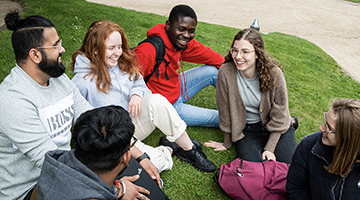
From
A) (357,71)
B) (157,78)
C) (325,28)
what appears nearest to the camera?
(157,78)

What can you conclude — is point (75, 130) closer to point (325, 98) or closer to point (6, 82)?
point (6, 82)

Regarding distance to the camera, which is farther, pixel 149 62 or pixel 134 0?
pixel 134 0

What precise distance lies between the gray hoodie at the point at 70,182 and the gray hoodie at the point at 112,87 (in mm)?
1453

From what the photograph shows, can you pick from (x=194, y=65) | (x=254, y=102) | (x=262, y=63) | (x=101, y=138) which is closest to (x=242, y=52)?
(x=262, y=63)

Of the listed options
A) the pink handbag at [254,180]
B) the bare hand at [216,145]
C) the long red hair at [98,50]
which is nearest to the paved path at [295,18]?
the bare hand at [216,145]

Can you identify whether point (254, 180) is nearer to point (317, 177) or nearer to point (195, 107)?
point (317, 177)

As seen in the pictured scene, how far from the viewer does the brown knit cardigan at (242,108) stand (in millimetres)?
3504

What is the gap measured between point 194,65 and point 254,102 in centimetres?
289

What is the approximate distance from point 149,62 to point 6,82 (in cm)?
177

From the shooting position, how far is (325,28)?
1278 centimetres

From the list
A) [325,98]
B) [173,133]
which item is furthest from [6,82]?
[325,98]

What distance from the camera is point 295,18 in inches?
553

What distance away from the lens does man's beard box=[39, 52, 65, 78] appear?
2.30 m

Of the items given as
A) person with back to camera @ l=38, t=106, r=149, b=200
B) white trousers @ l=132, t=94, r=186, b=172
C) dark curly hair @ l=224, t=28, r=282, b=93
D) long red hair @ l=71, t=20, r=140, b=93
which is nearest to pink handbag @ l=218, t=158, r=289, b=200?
white trousers @ l=132, t=94, r=186, b=172
